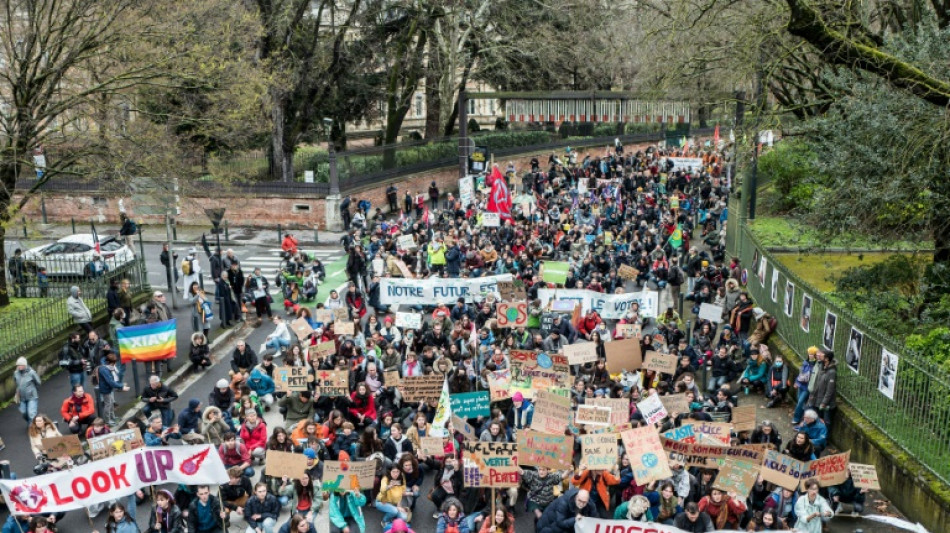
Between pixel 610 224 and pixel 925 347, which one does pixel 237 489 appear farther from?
pixel 610 224

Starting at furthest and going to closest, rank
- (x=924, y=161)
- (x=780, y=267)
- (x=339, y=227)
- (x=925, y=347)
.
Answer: (x=339, y=227) < (x=780, y=267) < (x=924, y=161) < (x=925, y=347)

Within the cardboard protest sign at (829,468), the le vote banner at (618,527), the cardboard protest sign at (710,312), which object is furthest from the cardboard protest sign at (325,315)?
the cardboard protest sign at (829,468)

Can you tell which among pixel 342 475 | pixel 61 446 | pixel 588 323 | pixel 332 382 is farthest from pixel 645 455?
pixel 61 446

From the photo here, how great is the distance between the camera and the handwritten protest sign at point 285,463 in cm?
1204

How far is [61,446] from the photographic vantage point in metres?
12.5

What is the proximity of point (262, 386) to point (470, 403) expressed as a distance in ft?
13.8

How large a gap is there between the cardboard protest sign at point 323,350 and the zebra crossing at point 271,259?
10.6 metres

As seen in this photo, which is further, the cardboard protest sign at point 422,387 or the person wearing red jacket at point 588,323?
the person wearing red jacket at point 588,323

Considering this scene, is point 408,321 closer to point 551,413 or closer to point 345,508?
point 551,413

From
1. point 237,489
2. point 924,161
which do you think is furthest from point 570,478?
point 924,161

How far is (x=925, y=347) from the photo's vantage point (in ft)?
45.4

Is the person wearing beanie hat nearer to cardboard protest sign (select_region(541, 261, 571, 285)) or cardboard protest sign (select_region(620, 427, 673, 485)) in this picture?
cardboard protest sign (select_region(620, 427, 673, 485))

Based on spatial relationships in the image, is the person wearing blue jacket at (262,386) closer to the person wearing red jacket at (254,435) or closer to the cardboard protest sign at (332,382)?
the cardboard protest sign at (332,382)

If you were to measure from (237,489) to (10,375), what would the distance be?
703cm
